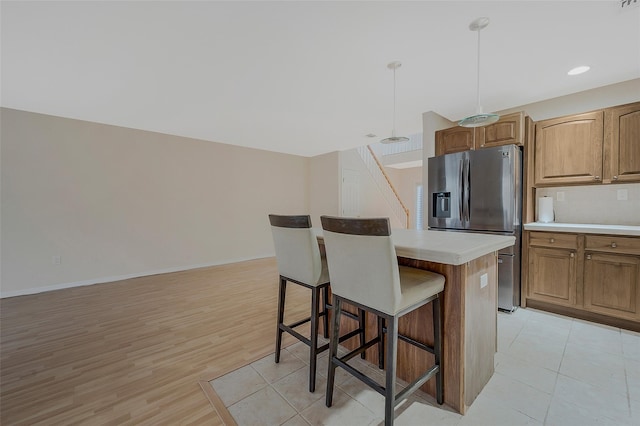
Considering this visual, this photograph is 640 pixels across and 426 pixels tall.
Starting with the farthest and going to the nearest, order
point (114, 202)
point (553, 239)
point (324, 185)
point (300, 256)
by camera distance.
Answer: point (324, 185), point (114, 202), point (553, 239), point (300, 256)

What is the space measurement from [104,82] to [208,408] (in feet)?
10.7

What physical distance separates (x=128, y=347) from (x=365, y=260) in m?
2.24

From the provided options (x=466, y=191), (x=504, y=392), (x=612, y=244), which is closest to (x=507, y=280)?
(x=612, y=244)

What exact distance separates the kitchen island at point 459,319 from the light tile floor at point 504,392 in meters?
0.13

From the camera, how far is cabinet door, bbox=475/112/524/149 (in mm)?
2775

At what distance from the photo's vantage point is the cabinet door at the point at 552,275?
258 cm

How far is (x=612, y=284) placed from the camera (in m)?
2.36

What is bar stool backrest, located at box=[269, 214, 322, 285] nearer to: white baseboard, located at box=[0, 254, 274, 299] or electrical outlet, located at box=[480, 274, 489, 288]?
electrical outlet, located at box=[480, 274, 489, 288]

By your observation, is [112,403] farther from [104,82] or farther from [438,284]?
[104,82]


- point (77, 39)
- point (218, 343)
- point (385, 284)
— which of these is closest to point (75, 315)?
point (218, 343)

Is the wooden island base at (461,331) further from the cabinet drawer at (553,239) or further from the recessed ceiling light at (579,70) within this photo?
the recessed ceiling light at (579,70)

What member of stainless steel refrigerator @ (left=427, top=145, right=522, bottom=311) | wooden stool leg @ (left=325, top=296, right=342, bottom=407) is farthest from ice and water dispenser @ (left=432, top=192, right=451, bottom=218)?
wooden stool leg @ (left=325, top=296, right=342, bottom=407)

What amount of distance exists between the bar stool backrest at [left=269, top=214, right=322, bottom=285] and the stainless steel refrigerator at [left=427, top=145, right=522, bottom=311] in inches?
85.7

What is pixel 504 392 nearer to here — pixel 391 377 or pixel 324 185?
pixel 391 377
